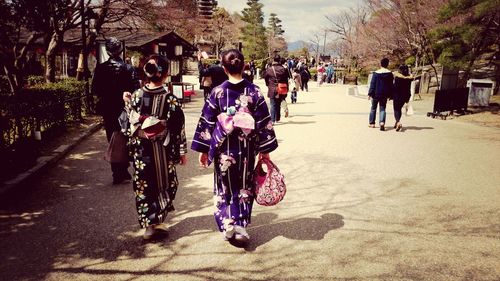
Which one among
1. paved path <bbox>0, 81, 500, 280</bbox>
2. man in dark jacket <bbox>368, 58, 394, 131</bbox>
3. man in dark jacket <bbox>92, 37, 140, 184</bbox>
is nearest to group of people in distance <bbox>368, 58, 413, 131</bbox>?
man in dark jacket <bbox>368, 58, 394, 131</bbox>

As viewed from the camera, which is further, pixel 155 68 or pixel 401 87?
pixel 401 87

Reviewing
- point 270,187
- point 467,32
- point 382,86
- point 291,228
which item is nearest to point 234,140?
point 270,187

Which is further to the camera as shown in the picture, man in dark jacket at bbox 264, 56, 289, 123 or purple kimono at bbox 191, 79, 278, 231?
man in dark jacket at bbox 264, 56, 289, 123

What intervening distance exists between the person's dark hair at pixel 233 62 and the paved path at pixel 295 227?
5.55ft

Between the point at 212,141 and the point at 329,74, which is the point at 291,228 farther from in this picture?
the point at 329,74

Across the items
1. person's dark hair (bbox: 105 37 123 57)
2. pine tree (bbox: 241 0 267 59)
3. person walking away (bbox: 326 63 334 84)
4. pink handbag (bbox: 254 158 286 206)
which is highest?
pine tree (bbox: 241 0 267 59)

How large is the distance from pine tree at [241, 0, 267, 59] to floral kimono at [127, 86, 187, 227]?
56.1m

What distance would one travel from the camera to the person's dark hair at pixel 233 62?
3.44 metres

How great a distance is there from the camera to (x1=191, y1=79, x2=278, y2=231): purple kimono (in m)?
3.44

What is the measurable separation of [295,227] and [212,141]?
1380mm

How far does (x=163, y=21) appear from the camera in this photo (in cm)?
1633

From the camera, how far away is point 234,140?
11.5 ft

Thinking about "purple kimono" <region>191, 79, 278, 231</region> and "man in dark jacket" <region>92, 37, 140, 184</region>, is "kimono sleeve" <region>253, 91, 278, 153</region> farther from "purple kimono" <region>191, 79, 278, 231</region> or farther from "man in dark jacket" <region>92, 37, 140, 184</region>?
"man in dark jacket" <region>92, 37, 140, 184</region>

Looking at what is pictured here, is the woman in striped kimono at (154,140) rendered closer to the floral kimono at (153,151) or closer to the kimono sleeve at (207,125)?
the floral kimono at (153,151)
